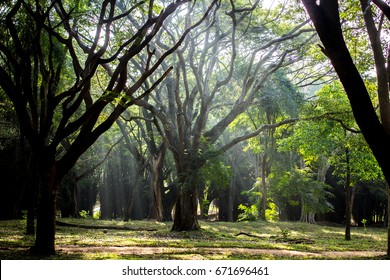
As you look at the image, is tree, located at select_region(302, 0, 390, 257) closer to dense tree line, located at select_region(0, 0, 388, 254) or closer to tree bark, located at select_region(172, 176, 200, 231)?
dense tree line, located at select_region(0, 0, 388, 254)

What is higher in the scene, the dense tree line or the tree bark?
the dense tree line

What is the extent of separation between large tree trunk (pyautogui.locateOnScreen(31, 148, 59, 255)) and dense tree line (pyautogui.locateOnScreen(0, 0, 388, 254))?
0.07 feet

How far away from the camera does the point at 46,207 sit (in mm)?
9000

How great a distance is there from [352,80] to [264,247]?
736 centimetres

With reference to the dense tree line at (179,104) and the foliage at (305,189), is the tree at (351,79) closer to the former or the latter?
the dense tree line at (179,104)

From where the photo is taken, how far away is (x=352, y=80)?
643cm

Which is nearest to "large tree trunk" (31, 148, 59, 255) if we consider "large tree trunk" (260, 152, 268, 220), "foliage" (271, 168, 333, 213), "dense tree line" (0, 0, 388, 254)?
"dense tree line" (0, 0, 388, 254)

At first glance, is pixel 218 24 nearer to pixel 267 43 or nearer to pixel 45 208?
pixel 267 43

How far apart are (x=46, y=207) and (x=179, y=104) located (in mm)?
9307

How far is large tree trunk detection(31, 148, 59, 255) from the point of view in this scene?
8898mm

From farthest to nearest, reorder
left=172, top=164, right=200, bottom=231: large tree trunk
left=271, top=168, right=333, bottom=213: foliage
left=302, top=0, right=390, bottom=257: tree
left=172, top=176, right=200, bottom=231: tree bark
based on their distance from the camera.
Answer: left=271, top=168, right=333, bottom=213: foliage → left=172, top=176, right=200, bottom=231: tree bark → left=172, top=164, right=200, bottom=231: large tree trunk → left=302, top=0, right=390, bottom=257: tree

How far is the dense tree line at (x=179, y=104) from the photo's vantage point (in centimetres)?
938

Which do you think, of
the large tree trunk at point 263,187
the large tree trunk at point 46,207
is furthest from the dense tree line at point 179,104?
the large tree trunk at point 263,187

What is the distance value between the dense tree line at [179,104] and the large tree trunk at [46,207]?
0.02 m
